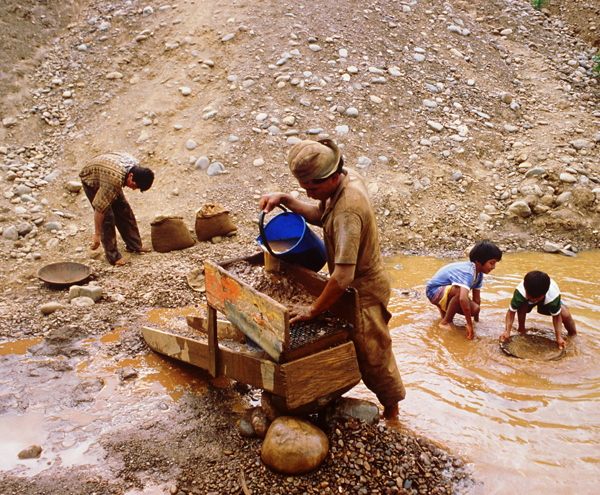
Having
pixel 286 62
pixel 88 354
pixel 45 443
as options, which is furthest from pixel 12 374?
pixel 286 62

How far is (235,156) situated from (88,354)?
405 centimetres

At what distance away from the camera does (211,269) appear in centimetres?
298

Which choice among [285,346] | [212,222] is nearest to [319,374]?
[285,346]

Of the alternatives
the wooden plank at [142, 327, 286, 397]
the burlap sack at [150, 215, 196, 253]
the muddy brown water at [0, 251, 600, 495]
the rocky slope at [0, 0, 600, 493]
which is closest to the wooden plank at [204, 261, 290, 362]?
the wooden plank at [142, 327, 286, 397]

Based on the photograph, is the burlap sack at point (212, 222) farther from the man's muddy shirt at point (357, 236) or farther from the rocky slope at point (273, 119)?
the man's muddy shirt at point (357, 236)

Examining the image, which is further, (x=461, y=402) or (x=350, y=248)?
(x=461, y=402)

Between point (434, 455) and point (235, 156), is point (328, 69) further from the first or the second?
point (434, 455)

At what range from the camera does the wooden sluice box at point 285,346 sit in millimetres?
2443

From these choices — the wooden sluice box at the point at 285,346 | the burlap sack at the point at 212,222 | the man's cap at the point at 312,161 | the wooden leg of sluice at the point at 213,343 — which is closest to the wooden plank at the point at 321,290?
the wooden sluice box at the point at 285,346

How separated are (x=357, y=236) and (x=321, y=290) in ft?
1.93

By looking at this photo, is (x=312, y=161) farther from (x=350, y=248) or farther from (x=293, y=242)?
(x=293, y=242)

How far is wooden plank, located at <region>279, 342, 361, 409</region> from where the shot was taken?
246cm

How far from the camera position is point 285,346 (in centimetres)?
235

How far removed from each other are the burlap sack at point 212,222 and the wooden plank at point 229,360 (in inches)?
87.7
